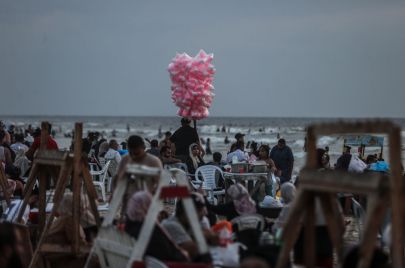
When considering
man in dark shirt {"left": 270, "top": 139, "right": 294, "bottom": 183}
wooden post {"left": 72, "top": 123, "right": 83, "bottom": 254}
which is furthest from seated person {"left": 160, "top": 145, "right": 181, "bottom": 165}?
wooden post {"left": 72, "top": 123, "right": 83, "bottom": 254}

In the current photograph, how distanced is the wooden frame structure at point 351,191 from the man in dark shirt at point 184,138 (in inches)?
371

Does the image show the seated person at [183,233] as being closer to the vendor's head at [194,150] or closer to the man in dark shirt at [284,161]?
the vendor's head at [194,150]

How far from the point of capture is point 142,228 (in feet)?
23.3

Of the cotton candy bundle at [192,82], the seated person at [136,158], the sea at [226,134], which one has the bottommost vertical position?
the sea at [226,134]

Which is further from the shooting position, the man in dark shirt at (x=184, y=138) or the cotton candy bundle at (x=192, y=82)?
the man in dark shirt at (x=184, y=138)

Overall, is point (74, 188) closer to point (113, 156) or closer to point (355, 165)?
point (355, 165)

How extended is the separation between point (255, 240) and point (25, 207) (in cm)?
304

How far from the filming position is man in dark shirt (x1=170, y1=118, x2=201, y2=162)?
54.2 ft

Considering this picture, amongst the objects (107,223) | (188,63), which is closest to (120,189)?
(107,223)

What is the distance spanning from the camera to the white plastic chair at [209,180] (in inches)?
618

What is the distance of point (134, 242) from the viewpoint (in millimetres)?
7324

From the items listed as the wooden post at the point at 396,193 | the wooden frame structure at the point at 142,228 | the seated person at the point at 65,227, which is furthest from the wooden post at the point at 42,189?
the wooden post at the point at 396,193

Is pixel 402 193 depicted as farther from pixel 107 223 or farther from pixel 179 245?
pixel 107 223

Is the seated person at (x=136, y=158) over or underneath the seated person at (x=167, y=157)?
over
